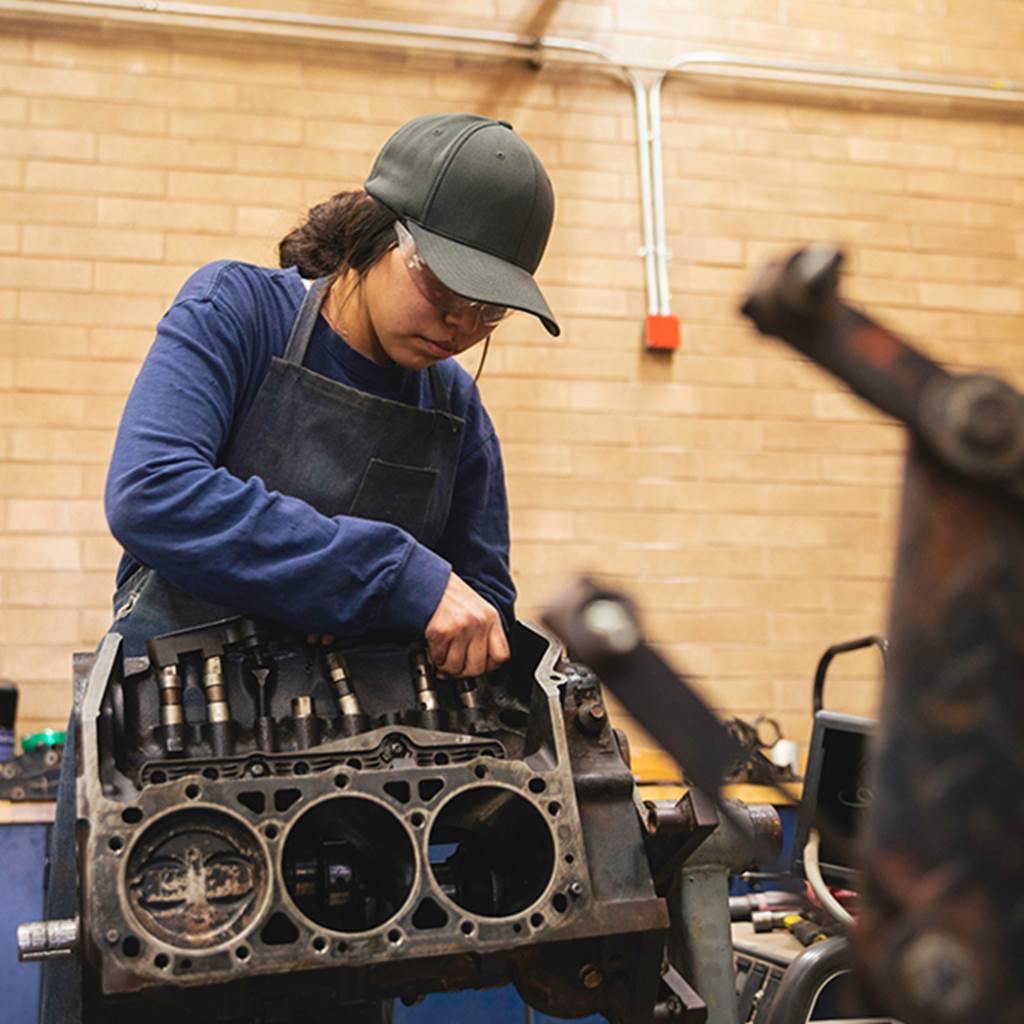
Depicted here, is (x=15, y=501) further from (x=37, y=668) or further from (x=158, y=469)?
(x=158, y=469)

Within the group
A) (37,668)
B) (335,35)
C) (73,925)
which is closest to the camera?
(73,925)

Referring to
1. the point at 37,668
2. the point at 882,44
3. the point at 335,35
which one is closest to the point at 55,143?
the point at 335,35

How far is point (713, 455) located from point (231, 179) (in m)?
1.64

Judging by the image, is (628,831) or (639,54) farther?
(639,54)

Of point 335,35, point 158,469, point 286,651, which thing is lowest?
point 286,651

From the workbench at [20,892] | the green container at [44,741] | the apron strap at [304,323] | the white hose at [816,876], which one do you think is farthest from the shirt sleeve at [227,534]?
the green container at [44,741]

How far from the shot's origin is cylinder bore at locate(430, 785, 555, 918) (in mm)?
1226

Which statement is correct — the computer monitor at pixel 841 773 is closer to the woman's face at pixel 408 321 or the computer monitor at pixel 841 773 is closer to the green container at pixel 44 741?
the woman's face at pixel 408 321

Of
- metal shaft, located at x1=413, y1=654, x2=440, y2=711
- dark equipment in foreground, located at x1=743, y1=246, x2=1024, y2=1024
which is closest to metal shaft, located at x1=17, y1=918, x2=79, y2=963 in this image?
metal shaft, located at x1=413, y1=654, x2=440, y2=711

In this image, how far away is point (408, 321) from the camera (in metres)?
1.58

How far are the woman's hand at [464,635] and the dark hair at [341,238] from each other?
17.4 inches

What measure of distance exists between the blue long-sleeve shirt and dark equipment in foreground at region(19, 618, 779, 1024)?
0.08 metres

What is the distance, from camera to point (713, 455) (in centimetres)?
414

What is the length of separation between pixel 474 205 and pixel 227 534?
0.47m
